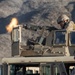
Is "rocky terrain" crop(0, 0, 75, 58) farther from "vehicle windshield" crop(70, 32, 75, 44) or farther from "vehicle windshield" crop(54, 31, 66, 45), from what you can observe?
"vehicle windshield" crop(70, 32, 75, 44)

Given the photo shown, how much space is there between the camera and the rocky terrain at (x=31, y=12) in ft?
231

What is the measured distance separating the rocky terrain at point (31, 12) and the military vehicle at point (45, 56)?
47.1 meters

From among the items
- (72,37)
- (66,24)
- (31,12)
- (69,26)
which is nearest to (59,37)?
(72,37)

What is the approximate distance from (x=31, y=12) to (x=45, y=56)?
6445 centimetres

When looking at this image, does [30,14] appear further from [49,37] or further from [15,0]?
[49,37]

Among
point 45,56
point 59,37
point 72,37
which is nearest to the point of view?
point 45,56

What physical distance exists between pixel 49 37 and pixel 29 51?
90 cm

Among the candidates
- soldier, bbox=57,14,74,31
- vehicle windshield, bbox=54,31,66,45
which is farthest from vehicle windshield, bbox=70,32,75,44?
soldier, bbox=57,14,74,31

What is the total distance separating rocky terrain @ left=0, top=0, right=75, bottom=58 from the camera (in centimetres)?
7050

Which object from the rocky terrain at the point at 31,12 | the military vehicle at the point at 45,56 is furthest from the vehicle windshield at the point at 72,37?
the rocky terrain at the point at 31,12

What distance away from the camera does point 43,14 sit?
248 ft

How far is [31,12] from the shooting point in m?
79.2

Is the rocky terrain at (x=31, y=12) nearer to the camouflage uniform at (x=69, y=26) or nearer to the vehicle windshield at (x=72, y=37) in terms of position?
the camouflage uniform at (x=69, y=26)

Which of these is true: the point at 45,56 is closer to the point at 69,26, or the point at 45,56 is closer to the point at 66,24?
the point at 69,26
